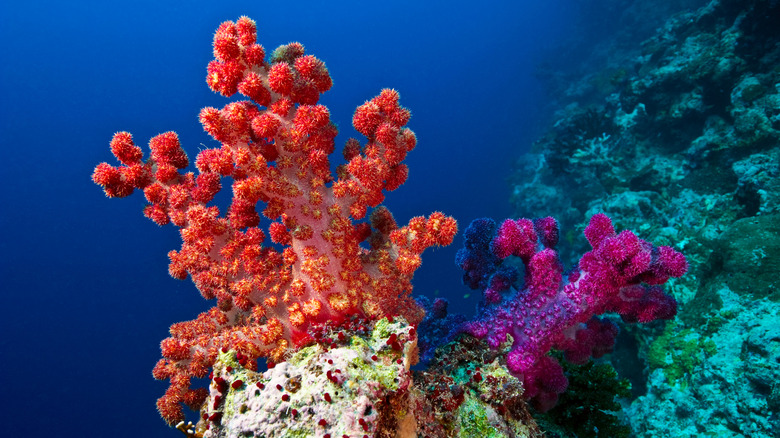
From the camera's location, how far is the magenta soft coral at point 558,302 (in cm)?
314

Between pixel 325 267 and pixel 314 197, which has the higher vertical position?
pixel 314 197

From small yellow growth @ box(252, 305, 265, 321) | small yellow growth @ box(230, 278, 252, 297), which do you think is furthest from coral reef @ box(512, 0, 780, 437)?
small yellow growth @ box(230, 278, 252, 297)

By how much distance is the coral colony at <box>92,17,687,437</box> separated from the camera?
285cm

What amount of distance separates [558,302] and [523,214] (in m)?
18.6

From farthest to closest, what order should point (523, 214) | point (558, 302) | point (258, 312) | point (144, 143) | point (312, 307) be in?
point (144, 143) → point (523, 214) → point (558, 302) → point (258, 312) → point (312, 307)

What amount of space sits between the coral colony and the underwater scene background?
3.3 inches

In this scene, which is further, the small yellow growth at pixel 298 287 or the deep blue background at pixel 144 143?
the deep blue background at pixel 144 143

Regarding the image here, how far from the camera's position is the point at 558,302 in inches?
134

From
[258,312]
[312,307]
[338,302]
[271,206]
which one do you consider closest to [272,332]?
[258,312]

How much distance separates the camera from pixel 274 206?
10.4ft

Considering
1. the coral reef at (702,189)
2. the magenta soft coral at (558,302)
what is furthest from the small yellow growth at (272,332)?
the coral reef at (702,189)

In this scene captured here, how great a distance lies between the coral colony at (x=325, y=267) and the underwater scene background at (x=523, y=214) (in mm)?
85

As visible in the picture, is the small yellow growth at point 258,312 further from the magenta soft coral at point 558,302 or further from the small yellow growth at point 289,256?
the magenta soft coral at point 558,302

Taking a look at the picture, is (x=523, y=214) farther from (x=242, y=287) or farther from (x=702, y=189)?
(x=242, y=287)
